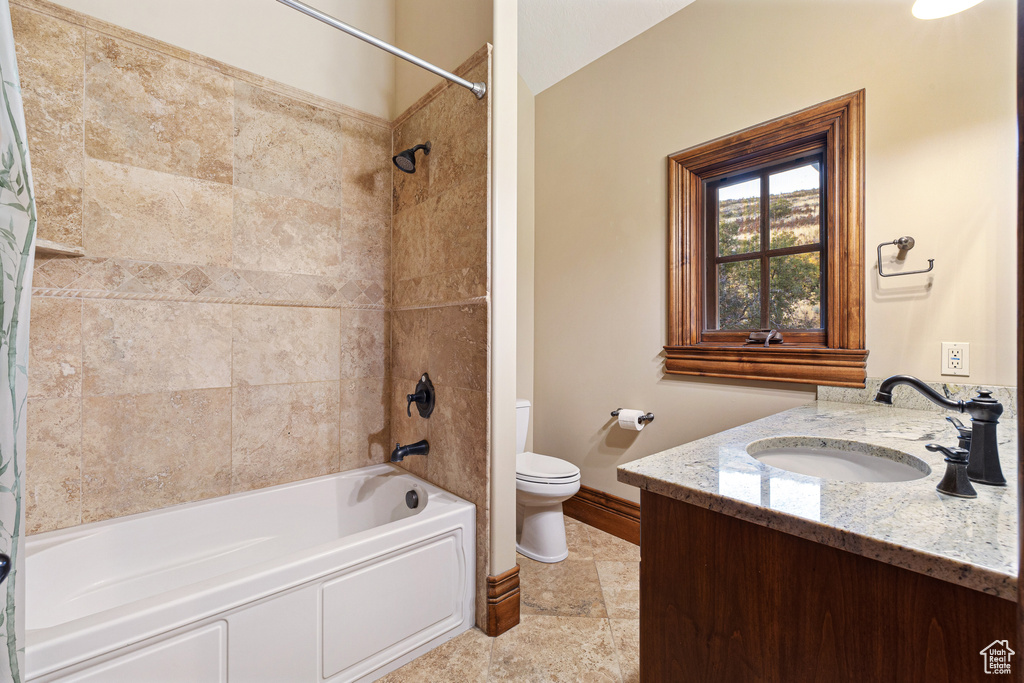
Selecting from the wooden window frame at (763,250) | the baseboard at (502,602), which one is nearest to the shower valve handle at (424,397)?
the baseboard at (502,602)

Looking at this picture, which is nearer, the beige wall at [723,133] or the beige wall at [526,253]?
the beige wall at [723,133]

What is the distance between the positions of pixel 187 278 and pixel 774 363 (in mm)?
2401

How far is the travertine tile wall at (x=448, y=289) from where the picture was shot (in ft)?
Result: 5.19

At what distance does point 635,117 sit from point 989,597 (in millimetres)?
2399

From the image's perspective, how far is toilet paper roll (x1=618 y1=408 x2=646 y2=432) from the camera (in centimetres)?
227

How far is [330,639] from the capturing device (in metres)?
1.24

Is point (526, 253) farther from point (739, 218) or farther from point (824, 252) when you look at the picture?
point (824, 252)

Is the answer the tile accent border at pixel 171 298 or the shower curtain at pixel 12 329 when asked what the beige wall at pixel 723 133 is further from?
the shower curtain at pixel 12 329

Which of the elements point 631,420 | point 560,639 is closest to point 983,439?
point 560,639

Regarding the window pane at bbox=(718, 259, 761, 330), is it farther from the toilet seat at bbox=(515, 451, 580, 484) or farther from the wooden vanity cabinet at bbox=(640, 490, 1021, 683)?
the wooden vanity cabinet at bbox=(640, 490, 1021, 683)

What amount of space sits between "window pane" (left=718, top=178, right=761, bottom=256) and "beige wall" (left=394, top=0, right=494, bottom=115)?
1379 millimetres

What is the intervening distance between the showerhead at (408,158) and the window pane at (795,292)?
167 centimetres

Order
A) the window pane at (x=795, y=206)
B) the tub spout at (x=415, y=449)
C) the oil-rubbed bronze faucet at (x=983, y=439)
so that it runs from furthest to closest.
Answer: the window pane at (x=795, y=206), the tub spout at (x=415, y=449), the oil-rubbed bronze faucet at (x=983, y=439)

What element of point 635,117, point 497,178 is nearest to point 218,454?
point 497,178
